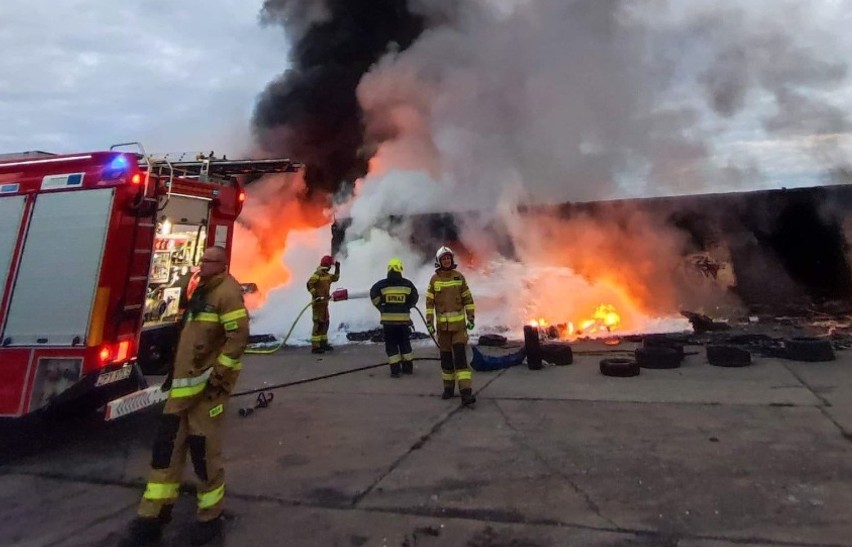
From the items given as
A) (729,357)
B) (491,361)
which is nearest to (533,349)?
(491,361)

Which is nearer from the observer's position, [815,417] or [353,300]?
[815,417]

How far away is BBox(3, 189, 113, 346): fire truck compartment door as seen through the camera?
4137 mm

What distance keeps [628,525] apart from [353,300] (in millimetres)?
A: 9760

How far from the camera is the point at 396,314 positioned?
24.1 feet

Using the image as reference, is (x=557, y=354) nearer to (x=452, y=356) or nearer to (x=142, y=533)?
(x=452, y=356)

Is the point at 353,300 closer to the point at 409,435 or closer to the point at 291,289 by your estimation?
the point at 291,289

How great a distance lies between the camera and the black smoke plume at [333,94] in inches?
573

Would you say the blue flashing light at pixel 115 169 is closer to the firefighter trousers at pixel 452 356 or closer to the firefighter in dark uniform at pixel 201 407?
the firefighter in dark uniform at pixel 201 407

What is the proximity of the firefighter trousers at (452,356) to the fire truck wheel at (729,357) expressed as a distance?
349 cm

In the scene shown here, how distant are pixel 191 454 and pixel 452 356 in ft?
11.3

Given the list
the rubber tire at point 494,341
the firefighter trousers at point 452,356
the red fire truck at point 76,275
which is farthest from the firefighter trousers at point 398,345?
the red fire truck at point 76,275

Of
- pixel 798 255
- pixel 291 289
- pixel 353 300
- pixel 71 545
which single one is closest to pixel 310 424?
pixel 71 545

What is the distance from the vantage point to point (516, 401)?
560 cm

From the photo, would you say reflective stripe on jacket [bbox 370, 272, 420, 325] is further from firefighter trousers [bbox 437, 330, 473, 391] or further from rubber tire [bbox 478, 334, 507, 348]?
rubber tire [bbox 478, 334, 507, 348]
